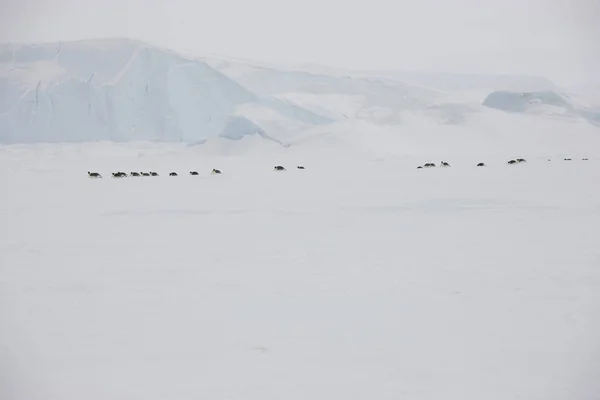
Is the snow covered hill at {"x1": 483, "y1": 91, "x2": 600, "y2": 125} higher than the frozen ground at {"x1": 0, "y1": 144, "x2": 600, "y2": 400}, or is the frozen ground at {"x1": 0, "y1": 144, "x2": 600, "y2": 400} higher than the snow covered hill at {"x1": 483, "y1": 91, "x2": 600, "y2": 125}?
the frozen ground at {"x1": 0, "y1": 144, "x2": 600, "y2": 400}

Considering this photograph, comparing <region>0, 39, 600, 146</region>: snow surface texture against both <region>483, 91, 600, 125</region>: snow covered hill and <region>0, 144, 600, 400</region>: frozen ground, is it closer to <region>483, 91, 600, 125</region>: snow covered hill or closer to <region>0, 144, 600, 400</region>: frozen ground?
<region>483, 91, 600, 125</region>: snow covered hill

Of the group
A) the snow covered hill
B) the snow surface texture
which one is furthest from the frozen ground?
the snow covered hill

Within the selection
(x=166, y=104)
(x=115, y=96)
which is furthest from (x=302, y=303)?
(x=166, y=104)

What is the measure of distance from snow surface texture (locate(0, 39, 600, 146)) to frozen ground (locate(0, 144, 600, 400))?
21.3m

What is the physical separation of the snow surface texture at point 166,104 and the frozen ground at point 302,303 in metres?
21.3

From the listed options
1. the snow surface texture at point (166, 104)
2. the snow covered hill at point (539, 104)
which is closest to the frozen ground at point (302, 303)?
the snow surface texture at point (166, 104)

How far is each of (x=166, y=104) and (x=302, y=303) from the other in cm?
2972

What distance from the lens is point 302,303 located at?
3.83 metres

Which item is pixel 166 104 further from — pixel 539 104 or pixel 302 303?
pixel 302 303

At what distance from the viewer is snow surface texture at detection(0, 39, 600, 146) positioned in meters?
29.7

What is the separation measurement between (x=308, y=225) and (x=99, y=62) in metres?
29.9

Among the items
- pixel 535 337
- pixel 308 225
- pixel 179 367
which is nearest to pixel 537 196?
pixel 308 225

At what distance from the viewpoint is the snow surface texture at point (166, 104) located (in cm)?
2966

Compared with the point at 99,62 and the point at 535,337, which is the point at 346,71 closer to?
the point at 99,62
